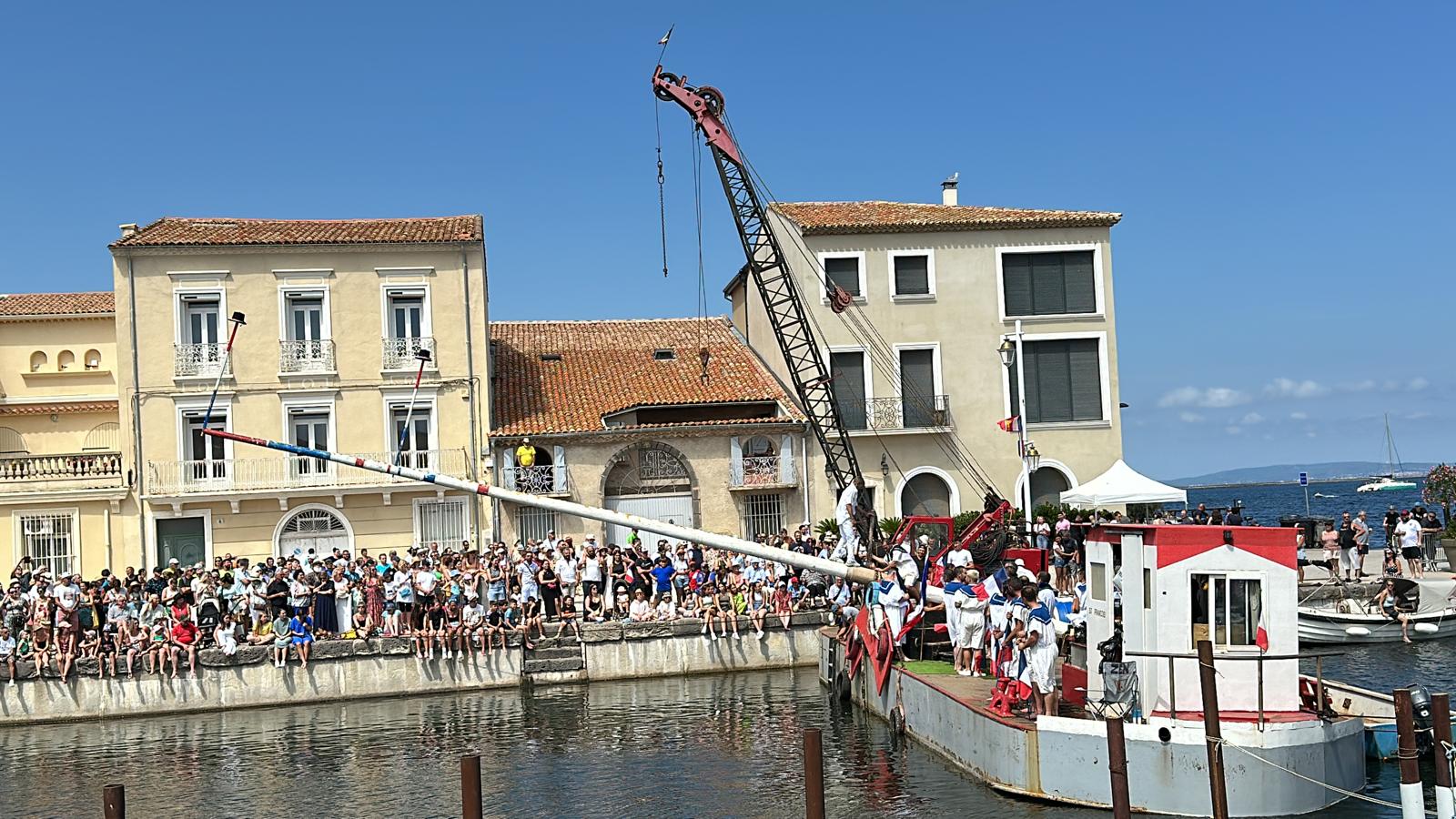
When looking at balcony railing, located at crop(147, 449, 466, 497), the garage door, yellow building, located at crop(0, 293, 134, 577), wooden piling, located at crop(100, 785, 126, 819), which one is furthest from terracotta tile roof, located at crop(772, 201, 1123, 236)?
wooden piling, located at crop(100, 785, 126, 819)

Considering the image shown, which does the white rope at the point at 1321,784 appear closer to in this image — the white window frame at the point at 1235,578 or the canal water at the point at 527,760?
the canal water at the point at 527,760

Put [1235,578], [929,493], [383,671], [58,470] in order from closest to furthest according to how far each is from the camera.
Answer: [1235,578]
[383,671]
[58,470]
[929,493]

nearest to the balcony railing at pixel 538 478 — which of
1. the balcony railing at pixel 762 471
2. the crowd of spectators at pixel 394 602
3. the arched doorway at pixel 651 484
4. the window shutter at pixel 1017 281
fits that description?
the arched doorway at pixel 651 484

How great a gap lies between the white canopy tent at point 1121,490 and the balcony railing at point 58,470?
80.2 ft

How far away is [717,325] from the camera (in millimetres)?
47719

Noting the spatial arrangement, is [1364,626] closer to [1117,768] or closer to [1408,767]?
[1408,767]

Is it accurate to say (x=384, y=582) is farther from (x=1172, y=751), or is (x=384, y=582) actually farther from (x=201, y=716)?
(x=1172, y=751)

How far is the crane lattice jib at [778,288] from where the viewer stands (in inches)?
1561

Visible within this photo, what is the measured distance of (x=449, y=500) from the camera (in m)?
37.8

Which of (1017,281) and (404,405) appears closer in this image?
(404,405)

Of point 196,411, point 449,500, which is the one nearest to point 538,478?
point 449,500

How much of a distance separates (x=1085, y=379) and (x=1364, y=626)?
13.4m

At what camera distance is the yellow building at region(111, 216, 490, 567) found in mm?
36906

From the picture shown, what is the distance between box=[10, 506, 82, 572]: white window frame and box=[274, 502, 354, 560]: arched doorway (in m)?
4.88
